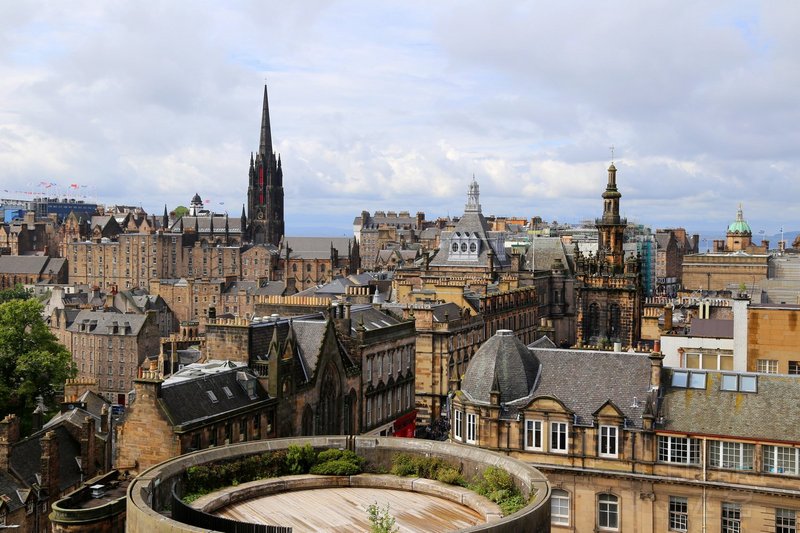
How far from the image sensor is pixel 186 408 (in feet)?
132

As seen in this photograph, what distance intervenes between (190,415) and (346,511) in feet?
Result: 50.2

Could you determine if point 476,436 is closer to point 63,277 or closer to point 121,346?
point 121,346

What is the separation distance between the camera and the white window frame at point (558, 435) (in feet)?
133

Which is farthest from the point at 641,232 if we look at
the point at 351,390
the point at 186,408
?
the point at 186,408

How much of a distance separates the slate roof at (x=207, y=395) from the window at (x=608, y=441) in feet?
55.5

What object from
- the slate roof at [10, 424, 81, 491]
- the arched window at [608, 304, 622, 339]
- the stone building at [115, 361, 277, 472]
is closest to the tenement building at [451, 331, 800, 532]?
the stone building at [115, 361, 277, 472]

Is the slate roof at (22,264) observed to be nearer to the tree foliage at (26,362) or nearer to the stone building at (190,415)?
the tree foliage at (26,362)

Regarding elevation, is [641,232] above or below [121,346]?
above

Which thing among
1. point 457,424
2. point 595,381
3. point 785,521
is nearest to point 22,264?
point 457,424

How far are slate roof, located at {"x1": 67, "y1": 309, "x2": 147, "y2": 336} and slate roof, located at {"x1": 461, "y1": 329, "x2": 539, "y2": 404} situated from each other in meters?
72.7

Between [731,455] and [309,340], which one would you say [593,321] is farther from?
[731,455]

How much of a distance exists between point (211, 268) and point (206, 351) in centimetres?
14782

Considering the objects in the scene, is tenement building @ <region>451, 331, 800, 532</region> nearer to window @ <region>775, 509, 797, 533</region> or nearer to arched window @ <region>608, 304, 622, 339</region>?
window @ <region>775, 509, 797, 533</region>

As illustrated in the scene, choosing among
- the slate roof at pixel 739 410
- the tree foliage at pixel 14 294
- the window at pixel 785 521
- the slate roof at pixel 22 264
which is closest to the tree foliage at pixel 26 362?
the slate roof at pixel 739 410
